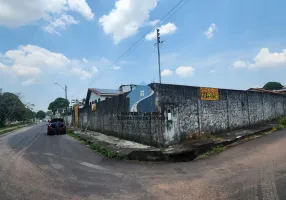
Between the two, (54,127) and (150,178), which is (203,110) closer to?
(150,178)

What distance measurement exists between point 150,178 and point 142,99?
Result: 5674 millimetres

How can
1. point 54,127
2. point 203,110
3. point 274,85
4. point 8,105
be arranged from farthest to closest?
point 274,85 → point 8,105 → point 54,127 → point 203,110

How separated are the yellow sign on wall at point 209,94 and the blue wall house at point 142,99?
10.8ft

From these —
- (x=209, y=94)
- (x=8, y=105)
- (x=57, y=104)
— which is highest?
(x=57, y=104)

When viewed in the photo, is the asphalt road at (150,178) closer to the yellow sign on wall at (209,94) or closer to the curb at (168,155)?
the curb at (168,155)

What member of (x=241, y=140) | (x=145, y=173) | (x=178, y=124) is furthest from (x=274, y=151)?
(x=145, y=173)

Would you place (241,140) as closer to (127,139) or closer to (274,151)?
(274,151)

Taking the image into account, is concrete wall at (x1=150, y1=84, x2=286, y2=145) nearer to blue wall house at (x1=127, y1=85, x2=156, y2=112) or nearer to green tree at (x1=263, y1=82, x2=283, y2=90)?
blue wall house at (x1=127, y1=85, x2=156, y2=112)

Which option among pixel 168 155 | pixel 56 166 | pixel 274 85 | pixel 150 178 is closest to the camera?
pixel 150 178

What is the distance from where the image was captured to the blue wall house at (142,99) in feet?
32.2

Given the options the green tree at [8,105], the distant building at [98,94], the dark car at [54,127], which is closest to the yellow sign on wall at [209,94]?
the dark car at [54,127]

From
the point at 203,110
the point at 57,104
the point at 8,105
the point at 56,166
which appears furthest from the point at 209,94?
the point at 57,104

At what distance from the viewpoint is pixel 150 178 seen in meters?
5.54

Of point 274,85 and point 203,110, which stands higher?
point 274,85
